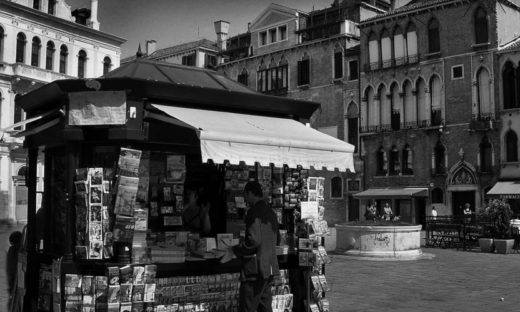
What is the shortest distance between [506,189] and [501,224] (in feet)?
43.7

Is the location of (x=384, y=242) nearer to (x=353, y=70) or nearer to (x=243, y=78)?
(x=353, y=70)

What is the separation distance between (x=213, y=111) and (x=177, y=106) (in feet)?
1.61

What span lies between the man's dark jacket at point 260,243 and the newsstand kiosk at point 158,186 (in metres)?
0.57

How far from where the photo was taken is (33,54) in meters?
40.3

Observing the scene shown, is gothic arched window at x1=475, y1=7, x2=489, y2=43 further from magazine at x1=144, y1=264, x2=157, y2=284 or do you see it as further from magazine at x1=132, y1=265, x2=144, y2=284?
magazine at x1=132, y1=265, x2=144, y2=284

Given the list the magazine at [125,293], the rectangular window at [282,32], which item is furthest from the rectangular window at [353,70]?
the magazine at [125,293]

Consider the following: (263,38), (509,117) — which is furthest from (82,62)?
(509,117)

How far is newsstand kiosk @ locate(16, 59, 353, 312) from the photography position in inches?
245

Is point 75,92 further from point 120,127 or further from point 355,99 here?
point 355,99

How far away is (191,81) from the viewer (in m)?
7.26

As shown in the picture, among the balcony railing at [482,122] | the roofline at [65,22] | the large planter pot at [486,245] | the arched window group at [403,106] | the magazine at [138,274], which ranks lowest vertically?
the large planter pot at [486,245]

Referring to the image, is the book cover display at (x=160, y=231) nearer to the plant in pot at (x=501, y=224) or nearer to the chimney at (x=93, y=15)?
the plant in pot at (x=501, y=224)

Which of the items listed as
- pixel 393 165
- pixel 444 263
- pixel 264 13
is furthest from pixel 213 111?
pixel 264 13

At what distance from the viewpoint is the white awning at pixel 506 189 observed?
31.2 m
